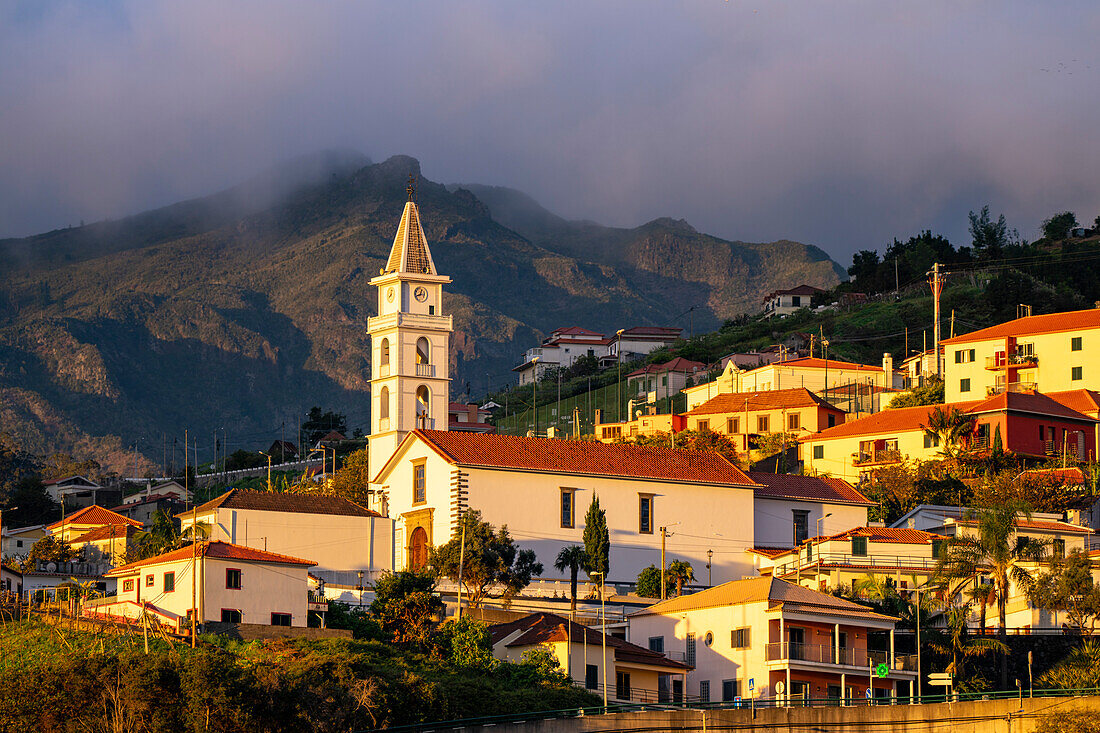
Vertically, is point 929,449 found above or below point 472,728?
above

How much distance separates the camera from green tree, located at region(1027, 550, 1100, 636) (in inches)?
2200

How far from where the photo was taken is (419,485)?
67812mm

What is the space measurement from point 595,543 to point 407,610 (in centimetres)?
1368

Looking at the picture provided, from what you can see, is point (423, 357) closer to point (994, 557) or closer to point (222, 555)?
point (222, 555)

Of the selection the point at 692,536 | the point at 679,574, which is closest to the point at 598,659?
the point at 679,574

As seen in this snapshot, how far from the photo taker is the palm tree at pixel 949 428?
79000 millimetres

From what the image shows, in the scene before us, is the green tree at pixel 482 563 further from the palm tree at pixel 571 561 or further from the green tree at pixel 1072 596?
the green tree at pixel 1072 596

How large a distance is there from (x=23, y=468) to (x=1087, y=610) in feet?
276

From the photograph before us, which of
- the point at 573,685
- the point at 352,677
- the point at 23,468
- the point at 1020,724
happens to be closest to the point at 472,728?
the point at 352,677

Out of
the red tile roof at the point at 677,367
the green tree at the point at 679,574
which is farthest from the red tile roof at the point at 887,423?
the red tile roof at the point at 677,367

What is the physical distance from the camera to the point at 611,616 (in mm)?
57750

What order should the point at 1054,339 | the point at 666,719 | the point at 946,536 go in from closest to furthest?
the point at 666,719
the point at 946,536
the point at 1054,339

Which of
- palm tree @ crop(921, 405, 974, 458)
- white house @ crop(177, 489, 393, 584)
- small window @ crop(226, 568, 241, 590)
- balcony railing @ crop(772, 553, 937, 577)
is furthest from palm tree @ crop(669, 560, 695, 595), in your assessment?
palm tree @ crop(921, 405, 974, 458)

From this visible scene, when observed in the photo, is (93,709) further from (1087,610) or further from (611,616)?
(1087,610)
